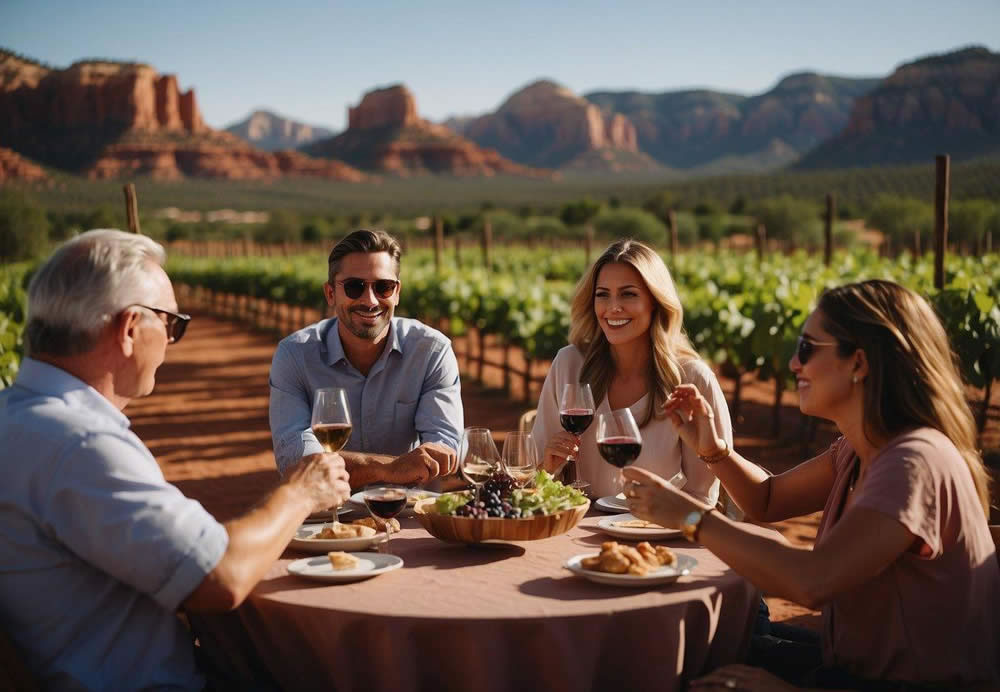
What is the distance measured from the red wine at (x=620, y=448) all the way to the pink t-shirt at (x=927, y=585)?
55 cm

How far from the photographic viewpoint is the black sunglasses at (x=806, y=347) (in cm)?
221

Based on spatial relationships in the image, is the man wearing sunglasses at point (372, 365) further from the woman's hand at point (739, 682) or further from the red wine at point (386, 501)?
the woman's hand at point (739, 682)

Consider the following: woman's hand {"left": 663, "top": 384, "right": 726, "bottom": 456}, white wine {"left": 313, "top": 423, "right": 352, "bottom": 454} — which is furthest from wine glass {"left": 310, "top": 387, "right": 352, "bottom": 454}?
woman's hand {"left": 663, "top": 384, "right": 726, "bottom": 456}

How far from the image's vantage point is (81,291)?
1945 mm

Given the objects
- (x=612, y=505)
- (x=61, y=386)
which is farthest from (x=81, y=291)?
(x=612, y=505)

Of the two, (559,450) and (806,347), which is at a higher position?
(806,347)

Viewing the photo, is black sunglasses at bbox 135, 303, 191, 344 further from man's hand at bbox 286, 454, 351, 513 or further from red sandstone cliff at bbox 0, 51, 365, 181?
red sandstone cliff at bbox 0, 51, 365, 181

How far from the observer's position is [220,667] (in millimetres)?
2402

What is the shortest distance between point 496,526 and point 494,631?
447 millimetres

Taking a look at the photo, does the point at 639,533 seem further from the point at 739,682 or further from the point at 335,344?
the point at 335,344

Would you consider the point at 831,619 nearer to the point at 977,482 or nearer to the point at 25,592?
the point at 977,482

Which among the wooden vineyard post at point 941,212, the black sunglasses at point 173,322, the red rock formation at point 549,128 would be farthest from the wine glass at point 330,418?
the red rock formation at point 549,128

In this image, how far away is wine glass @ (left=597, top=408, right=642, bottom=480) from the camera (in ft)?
8.30

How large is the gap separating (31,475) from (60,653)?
384 mm
